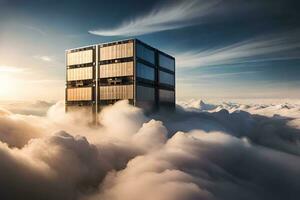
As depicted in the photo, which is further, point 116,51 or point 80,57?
point 80,57

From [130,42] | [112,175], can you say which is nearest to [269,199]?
[112,175]

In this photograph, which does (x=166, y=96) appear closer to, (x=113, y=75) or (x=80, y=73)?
(x=113, y=75)

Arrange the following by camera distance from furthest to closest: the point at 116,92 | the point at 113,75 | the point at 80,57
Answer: the point at 80,57 → the point at 113,75 → the point at 116,92

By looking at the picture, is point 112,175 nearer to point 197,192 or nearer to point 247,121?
point 197,192

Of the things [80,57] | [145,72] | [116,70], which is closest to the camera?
[116,70]

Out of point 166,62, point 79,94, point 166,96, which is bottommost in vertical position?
point 166,96

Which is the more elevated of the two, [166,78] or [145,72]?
[145,72]

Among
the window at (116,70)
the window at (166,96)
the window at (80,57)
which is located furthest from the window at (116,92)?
the window at (166,96)

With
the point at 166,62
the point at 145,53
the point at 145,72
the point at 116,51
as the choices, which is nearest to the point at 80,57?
the point at 116,51
